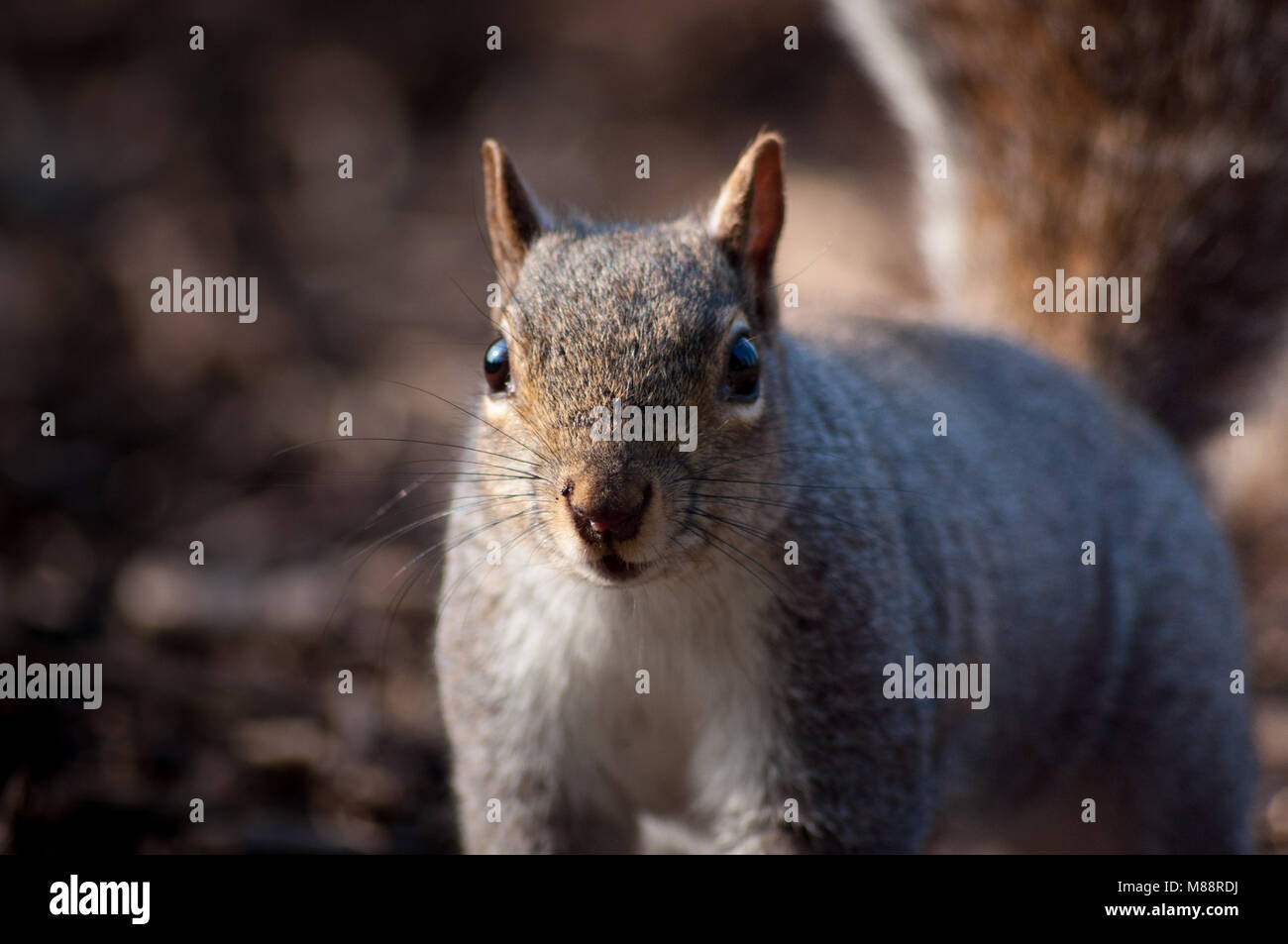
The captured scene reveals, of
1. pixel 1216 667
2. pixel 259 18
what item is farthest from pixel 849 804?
pixel 259 18

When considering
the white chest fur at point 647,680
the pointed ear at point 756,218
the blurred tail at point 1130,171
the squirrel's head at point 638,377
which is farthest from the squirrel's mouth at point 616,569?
the blurred tail at point 1130,171

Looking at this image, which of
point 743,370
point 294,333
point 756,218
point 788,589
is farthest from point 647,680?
point 294,333

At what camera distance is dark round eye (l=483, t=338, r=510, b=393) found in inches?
83.9

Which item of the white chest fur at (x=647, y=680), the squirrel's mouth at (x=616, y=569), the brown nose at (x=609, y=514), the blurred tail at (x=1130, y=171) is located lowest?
the white chest fur at (x=647, y=680)

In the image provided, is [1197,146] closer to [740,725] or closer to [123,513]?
[740,725]

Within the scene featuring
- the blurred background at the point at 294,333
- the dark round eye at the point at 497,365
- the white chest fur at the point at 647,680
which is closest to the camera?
the dark round eye at the point at 497,365

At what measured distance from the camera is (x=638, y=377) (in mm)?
1961

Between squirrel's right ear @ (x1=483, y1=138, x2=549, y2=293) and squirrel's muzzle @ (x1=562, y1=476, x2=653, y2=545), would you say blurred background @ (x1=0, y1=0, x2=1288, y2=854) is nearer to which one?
squirrel's right ear @ (x1=483, y1=138, x2=549, y2=293)

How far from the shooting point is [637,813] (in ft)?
8.02

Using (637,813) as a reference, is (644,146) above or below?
above

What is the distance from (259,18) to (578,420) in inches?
216

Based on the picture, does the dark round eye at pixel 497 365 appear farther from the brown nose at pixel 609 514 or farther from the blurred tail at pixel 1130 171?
the blurred tail at pixel 1130 171

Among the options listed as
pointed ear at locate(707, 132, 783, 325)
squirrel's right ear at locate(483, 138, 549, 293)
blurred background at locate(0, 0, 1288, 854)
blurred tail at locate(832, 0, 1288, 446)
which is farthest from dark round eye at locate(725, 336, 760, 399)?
blurred tail at locate(832, 0, 1288, 446)

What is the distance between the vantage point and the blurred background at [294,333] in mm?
3113
